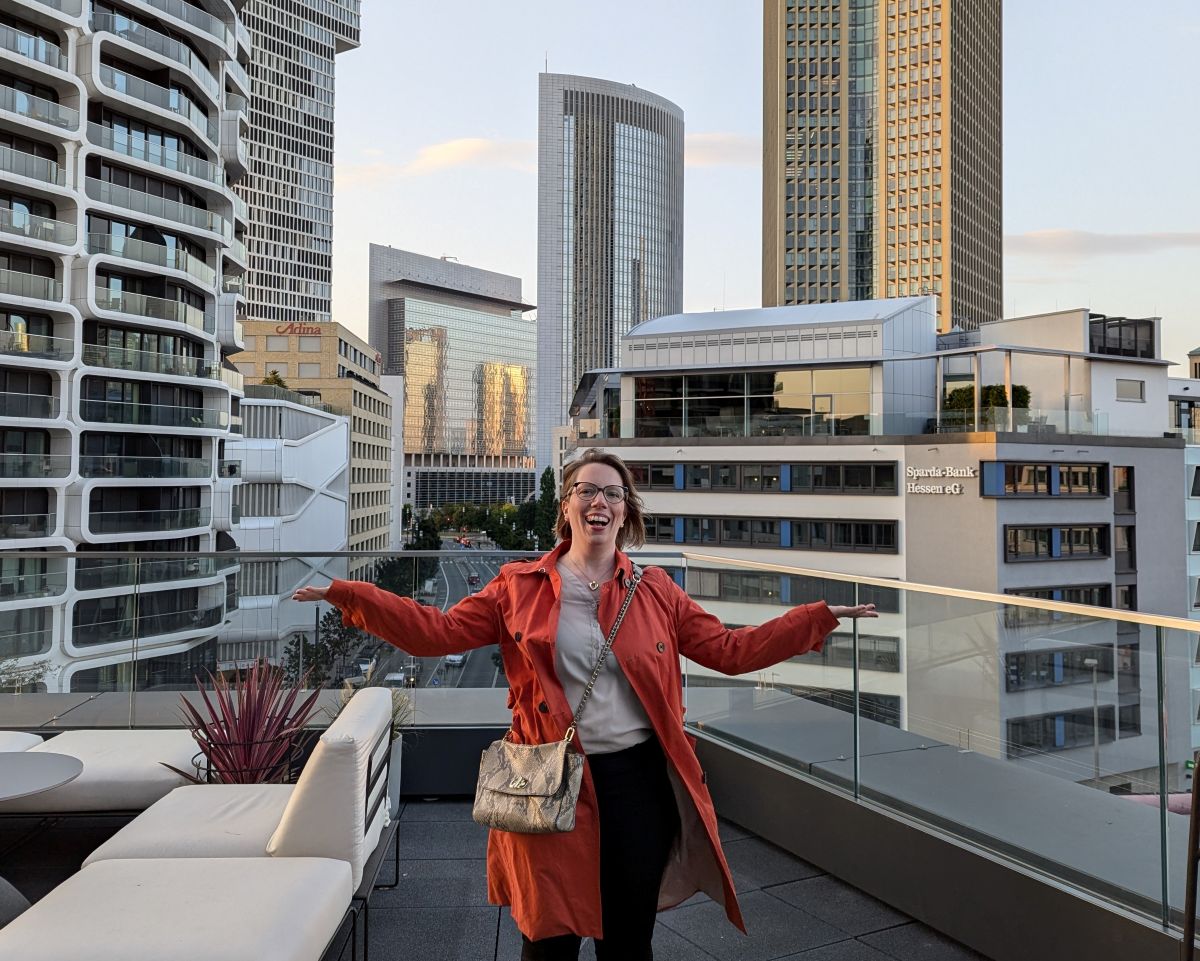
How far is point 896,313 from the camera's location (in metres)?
42.9

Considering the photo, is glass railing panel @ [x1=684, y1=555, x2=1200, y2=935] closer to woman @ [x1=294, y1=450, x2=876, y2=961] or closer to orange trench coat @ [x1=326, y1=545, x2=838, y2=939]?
orange trench coat @ [x1=326, y1=545, x2=838, y2=939]

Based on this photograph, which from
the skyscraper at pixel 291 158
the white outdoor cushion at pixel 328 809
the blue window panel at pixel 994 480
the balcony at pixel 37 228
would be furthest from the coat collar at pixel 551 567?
the skyscraper at pixel 291 158

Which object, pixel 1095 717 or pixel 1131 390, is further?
pixel 1131 390

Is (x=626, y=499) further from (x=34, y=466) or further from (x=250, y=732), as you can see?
(x=34, y=466)

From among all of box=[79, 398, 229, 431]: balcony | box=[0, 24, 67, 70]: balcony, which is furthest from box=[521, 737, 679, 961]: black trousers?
box=[0, 24, 67, 70]: balcony

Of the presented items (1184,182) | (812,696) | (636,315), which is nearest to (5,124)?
(812,696)

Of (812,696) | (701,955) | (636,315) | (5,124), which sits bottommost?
(701,955)

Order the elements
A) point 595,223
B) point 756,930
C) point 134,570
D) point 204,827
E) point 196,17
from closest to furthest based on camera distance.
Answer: point 204,827 → point 756,930 → point 134,570 → point 196,17 → point 595,223

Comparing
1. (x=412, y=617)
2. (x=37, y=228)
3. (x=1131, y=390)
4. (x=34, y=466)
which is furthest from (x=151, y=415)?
(x=1131, y=390)

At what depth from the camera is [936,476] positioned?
1485 inches

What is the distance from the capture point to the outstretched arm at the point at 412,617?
2.14m

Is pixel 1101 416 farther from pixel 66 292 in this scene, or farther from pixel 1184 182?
pixel 1184 182

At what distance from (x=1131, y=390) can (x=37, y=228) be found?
4551 centimetres

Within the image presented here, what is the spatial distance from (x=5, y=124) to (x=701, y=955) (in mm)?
35703
